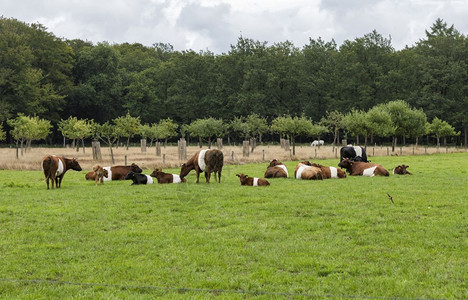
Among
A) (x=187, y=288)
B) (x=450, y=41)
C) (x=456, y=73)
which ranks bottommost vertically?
(x=187, y=288)

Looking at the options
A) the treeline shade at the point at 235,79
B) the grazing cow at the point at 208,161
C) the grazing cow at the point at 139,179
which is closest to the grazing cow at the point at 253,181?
the grazing cow at the point at 208,161

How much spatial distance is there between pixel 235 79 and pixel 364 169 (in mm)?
68331

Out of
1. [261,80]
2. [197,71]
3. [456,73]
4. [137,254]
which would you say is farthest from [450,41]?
[137,254]

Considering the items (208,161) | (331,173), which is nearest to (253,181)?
(208,161)

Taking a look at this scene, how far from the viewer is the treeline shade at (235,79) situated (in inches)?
2744

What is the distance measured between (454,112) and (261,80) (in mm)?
35021

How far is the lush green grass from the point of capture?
623cm

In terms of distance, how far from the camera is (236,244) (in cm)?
824

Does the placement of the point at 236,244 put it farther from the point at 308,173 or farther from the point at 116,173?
the point at 116,173

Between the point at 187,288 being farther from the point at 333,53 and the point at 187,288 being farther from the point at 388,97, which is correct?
the point at 333,53

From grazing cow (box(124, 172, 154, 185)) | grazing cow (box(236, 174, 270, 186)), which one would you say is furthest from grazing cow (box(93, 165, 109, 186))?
grazing cow (box(236, 174, 270, 186))

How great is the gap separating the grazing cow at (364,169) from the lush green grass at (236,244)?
640 centimetres

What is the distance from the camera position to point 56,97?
227 feet

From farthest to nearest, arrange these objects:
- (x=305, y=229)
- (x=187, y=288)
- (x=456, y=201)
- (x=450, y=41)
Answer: (x=450, y=41) → (x=456, y=201) → (x=305, y=229) → (x=187, y=288)
